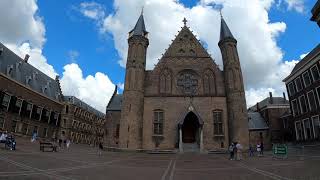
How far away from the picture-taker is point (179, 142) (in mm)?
31922

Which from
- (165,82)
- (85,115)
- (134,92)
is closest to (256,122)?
(165,82)

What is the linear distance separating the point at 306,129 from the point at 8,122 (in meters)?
44.0

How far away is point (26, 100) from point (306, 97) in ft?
145

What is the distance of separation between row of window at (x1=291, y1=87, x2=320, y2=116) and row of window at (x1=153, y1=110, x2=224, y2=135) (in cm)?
1296

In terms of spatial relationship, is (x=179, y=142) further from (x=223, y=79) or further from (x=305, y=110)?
(x=305, y=110)

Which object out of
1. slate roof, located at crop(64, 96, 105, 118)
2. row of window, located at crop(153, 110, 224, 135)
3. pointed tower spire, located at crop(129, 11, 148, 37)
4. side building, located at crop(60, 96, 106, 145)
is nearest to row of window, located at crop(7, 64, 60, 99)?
side building, located at crop(60, 96, 106, 145)

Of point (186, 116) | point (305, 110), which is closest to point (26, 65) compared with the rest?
point (186, 116)

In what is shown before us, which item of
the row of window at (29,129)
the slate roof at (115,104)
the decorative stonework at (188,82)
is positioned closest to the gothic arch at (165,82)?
the decorative stonework at (188,82)

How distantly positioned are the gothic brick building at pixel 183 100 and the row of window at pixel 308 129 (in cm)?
1021

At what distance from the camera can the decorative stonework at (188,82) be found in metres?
35.4

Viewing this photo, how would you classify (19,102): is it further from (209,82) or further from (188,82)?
(209,82)

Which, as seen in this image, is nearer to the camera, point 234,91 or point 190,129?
point 234,91

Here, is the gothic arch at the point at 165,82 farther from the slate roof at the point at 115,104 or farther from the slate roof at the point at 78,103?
the slate roof at the point at 78,103

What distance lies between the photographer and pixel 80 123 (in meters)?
71.1
